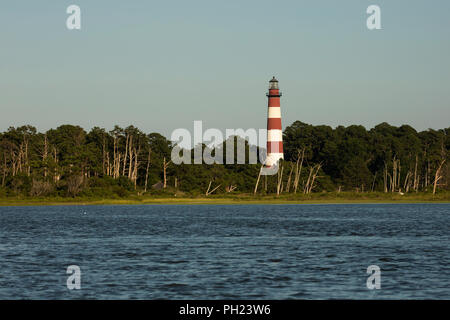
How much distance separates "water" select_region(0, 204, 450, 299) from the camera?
27266 mm

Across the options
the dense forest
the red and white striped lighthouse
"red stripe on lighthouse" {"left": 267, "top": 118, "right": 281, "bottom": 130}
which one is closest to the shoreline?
the dense forest

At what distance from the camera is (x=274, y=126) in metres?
125

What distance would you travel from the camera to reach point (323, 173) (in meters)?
151

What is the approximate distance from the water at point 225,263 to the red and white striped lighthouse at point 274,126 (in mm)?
63977

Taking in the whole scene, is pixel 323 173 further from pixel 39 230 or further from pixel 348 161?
pixel 39 230

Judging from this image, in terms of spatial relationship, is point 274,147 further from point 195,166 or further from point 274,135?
point 195,166

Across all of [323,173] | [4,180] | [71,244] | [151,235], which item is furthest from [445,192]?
[71,244]

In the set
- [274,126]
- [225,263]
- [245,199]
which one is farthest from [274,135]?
[225,263]

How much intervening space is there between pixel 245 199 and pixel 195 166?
16.5m

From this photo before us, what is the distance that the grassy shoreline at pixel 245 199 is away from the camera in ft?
367

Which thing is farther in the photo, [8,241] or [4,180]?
[4,180]

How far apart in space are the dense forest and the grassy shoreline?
6.02 ft
